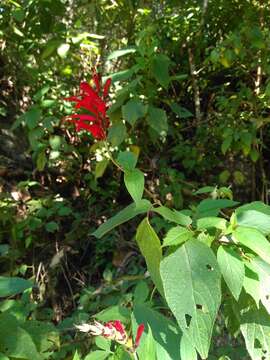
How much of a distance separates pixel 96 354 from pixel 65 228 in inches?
87.1

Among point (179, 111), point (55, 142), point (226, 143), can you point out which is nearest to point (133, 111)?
point (179, 111)

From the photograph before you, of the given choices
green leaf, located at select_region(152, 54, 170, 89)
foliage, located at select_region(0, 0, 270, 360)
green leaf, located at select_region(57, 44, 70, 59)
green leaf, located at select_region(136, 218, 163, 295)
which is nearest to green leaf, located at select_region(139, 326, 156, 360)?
green leaf, located at select_region(136, 218, 163, 295)

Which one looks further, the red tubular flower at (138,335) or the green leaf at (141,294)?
the green leaf at (141,294)

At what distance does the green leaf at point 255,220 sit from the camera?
32.5 inches

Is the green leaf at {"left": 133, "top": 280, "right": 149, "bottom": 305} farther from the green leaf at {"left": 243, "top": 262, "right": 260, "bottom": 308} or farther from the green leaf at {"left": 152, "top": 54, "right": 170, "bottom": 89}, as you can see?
the green leaf at {"left": 152, "top": 54, "right": 170, "bottom": 89}

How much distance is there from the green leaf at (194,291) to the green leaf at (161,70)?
57.0 inches

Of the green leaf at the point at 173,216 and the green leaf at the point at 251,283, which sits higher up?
the green leaf at the point at 173,216

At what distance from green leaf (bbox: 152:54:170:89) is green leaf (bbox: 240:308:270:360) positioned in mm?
1390

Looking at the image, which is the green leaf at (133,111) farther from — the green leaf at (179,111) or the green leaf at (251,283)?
the green leaf at (251,283)

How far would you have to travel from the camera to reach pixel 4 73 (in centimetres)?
361

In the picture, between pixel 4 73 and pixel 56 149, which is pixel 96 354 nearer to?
pixel 56 149

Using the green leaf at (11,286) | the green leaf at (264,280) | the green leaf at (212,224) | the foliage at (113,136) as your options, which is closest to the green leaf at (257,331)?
the green leaf at (264,280)

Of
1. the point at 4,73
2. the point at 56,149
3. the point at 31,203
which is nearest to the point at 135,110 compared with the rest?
the point at 56,149

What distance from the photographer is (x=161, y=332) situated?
31.4 inches
